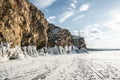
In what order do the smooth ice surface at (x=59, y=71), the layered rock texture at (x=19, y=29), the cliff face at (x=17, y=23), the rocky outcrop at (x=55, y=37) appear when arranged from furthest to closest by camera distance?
1. the rocky outcrop at (x=55, y=37)
2. the cliff face at (x=17, y=23)
3. the layered rock texture at (x=19, y=29)
4. the smooth ice surface at (x=59, y=71)

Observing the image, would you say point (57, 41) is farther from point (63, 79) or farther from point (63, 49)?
point (63, 79)

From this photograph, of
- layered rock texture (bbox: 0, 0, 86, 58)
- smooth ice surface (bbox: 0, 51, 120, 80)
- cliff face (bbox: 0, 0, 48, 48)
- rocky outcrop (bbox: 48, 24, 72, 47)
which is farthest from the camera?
rocky outcrop (bbox: 48, 24, 72, 47)

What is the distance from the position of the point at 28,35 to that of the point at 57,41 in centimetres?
3046

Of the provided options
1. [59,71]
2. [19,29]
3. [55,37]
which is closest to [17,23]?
[19,29]

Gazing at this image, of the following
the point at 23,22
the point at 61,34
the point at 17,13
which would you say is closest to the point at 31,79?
the point at 17,13

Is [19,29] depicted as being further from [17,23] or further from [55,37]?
[55,37]

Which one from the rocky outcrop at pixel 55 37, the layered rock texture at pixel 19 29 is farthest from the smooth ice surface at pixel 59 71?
the rocky outcrop at pixel 55 37

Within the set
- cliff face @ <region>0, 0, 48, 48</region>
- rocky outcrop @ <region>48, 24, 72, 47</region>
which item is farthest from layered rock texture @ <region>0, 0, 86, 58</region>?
rocky outcrop @ <region>48, 24, 72, 47</region>

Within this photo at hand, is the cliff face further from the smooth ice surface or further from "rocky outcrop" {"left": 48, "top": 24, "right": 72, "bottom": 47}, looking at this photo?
"rocky outcrop" {"left": 48, "top": 24, "right": 72, "bottom": 47}

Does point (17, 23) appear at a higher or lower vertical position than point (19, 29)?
higher

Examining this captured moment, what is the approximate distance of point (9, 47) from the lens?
127 feet

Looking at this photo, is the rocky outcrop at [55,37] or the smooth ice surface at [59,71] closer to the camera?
the smooth ice surface at [59,71]

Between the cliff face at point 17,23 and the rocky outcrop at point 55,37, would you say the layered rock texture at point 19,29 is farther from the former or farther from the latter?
the rocky outcrop at point 55,37

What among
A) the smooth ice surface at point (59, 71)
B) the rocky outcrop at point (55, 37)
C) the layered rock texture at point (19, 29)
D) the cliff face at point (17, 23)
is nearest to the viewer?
the smooth ice surface at point (59, 71)
